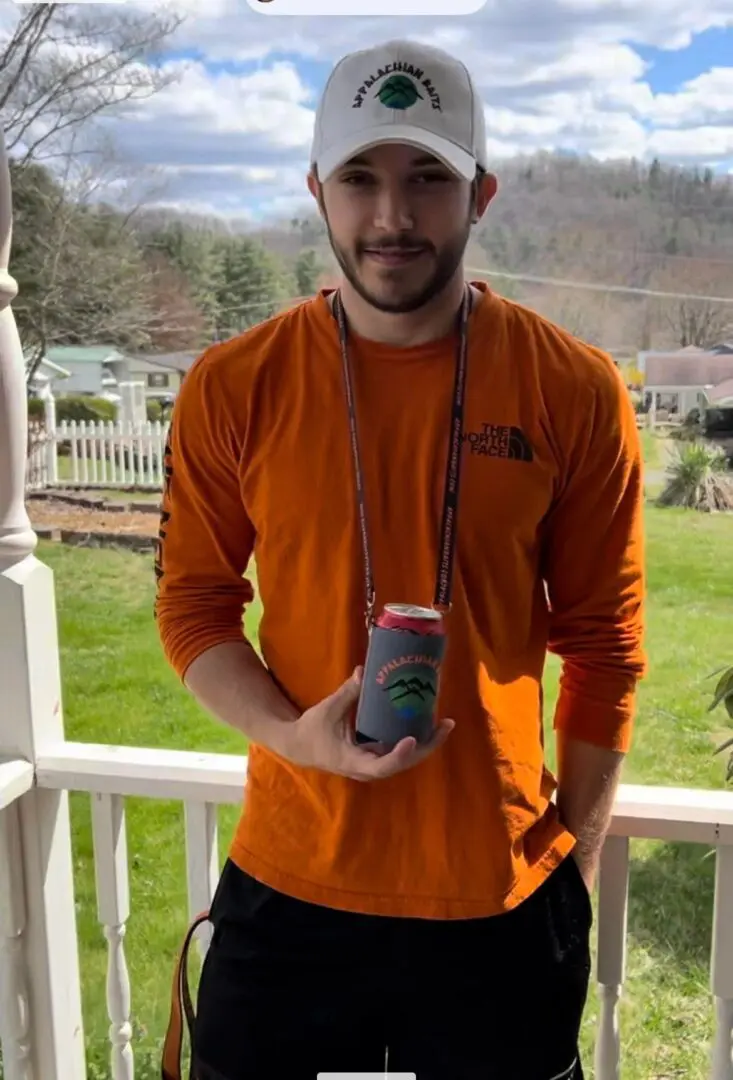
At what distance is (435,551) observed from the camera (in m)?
1.11

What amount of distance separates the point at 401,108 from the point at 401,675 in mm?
582

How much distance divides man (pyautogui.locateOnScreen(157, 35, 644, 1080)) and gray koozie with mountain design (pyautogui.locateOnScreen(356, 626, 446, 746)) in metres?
0.15

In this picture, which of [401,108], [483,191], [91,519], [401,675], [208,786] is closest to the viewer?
[401,675]

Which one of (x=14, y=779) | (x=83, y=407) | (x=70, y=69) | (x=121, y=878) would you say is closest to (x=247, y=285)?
(x=83, y=407)

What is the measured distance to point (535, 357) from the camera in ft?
3.74

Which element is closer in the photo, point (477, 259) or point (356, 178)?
point (356, 178)

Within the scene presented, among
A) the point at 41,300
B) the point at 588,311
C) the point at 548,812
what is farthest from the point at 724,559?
the point at 41,300

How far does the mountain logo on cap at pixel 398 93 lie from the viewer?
106cm

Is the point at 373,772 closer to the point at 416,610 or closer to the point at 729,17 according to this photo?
the point at 416,610

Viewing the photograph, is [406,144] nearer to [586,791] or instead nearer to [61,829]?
[586,791]

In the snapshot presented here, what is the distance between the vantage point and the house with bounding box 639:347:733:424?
61.9 inches

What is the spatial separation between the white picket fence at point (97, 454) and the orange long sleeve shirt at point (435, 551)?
0.60m

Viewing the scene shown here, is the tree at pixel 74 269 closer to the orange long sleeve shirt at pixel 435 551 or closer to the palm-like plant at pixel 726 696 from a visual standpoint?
the orange long sleeve shirt at pixel 435 551

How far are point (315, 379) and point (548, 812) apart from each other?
56 cm
